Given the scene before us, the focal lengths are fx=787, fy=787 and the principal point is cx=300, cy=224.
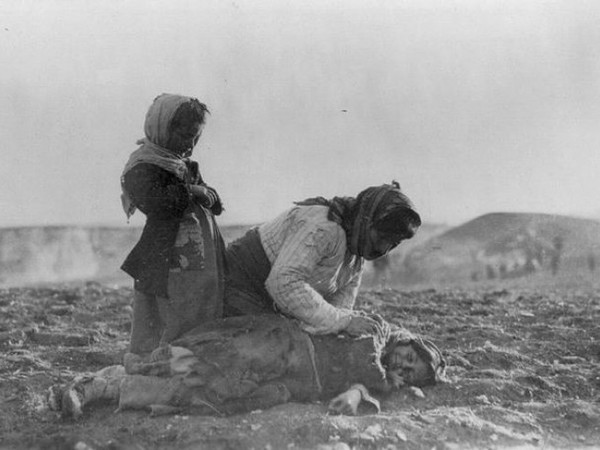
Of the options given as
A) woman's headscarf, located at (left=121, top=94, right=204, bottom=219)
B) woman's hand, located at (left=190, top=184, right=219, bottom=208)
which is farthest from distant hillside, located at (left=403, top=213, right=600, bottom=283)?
woman's headscarf, located at (left=121, top=94, right=204, bottom=219)

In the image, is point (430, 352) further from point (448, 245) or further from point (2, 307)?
point (448, 245)

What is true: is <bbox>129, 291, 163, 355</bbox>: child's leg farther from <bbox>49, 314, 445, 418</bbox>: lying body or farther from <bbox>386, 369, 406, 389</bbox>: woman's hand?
<bbox>386, 369, 406, 389</bbox>: woman's hand

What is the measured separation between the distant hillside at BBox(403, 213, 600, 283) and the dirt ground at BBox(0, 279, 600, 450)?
449 centimetres

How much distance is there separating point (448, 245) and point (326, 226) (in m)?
9.85

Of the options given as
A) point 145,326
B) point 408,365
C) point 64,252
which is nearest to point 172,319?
point 145,326

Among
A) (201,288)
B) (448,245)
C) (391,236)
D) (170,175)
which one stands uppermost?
(170,175)

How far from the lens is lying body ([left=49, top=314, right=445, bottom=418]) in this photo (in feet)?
12.6

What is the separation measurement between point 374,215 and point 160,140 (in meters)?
1.23

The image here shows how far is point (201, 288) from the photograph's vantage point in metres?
4.15

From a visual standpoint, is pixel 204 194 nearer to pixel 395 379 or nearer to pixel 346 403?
pixel 346 403

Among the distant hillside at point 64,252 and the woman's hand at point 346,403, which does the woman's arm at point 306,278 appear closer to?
the woman's hand at point 346,403

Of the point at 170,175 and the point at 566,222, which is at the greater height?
the point at 170,175

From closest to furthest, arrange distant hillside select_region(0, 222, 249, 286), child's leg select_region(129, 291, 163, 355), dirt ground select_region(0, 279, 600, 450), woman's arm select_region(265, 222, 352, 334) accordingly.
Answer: dirt ground select_region(0, 279, 600, 450) → woman's arm select_region(265, 222, 352, 334) → child's leg select_region(129, 291, 163, 355) → distant hillside select_region(0, 222, 249, 286)

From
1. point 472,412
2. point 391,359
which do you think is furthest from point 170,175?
point 472,412
